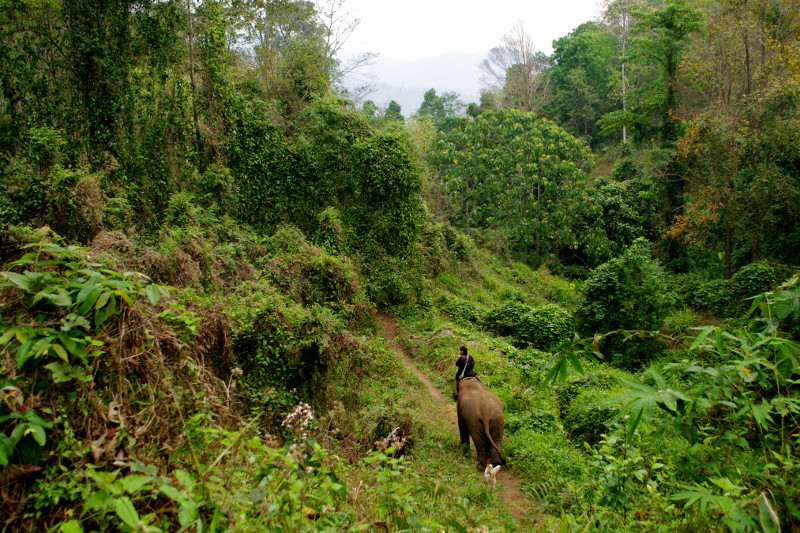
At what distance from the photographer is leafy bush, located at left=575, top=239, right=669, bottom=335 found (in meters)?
13.4

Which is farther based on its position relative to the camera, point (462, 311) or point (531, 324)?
point (462, 311)

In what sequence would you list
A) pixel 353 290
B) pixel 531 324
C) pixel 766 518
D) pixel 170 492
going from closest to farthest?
pixel 170 492 < pixel 766 518 < pixel 353 290 < pixel 531 324

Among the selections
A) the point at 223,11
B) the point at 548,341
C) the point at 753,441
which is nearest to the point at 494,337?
the point at 548,341

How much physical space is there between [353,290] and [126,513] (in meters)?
9.58

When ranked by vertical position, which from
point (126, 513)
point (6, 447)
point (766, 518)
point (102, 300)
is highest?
point (102, 300)

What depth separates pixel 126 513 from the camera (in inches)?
76.5

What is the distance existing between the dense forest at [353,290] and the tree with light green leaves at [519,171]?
150 millimetres

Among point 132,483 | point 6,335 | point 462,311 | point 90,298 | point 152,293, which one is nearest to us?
point 132,483

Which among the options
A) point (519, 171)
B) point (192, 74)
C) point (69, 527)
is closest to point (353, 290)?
point (192, 74)

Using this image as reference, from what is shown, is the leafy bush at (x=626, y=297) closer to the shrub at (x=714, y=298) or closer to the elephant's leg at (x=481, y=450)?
the shrub at (x=714, y=298)

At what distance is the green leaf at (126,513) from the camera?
1910 millimetres

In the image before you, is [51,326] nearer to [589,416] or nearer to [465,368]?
[465,368]

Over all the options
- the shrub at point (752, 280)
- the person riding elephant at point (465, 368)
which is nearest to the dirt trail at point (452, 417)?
the person riding elephant at point (465, 368)

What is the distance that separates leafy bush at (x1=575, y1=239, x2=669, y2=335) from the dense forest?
0.07 meters
